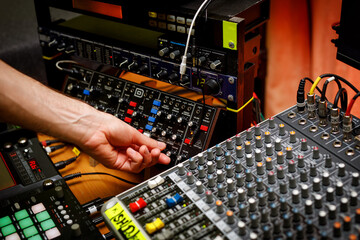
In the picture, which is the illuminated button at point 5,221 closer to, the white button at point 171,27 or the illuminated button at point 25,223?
the illuminated button at point 25,223

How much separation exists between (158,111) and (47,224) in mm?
522

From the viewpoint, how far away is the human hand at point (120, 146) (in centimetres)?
134

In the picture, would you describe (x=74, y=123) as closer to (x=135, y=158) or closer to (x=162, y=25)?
(x=135, y=158)

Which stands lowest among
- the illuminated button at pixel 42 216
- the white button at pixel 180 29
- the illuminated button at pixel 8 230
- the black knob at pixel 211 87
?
the illuminated button at pixel 8 230

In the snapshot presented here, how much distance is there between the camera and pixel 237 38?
4.21ft

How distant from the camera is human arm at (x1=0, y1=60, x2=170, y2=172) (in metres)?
1.25

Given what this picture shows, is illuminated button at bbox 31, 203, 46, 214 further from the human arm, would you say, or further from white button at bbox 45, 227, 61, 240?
the human arm

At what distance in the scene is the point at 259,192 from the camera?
3.54 ft

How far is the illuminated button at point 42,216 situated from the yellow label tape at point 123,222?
247mm

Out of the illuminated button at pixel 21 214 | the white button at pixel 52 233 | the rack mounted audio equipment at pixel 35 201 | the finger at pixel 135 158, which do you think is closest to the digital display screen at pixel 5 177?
the rack mounted audio equipment at pixel 35 201

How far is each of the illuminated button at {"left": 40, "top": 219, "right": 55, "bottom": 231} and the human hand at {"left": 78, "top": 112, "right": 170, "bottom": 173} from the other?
0.24m

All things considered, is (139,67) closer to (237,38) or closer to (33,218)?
(237,38)

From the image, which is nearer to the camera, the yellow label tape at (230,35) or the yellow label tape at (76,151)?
the yellow label tape at (230,35)

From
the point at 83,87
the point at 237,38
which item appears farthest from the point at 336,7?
the point at 83,87
